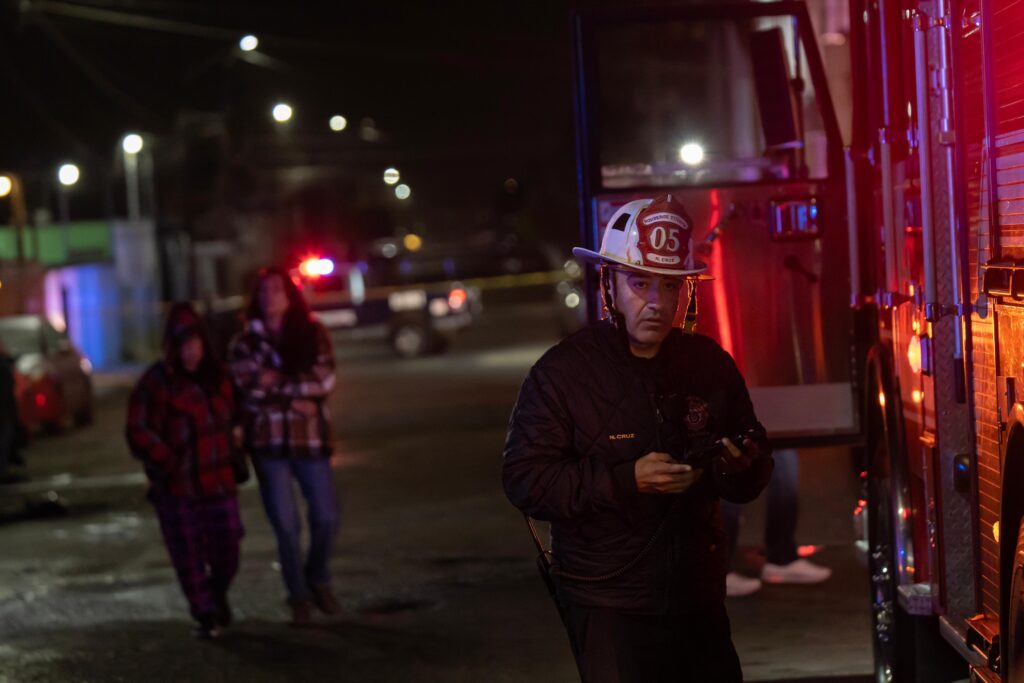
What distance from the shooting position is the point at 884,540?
6.25m

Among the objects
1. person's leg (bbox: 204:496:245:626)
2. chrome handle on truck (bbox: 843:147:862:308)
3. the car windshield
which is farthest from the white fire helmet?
the car windshield

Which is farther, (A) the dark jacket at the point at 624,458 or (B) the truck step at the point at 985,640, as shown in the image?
(B) the truck step at the point at 985,640

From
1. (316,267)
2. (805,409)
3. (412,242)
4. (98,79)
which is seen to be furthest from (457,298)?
(805,409)

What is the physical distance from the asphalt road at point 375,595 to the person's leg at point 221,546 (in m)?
0.20

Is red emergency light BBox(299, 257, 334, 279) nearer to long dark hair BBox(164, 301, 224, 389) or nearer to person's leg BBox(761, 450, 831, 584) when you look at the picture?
long dark hair BBox(164, 301, 224, 389)

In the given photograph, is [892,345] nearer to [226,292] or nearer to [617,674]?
[617,674]

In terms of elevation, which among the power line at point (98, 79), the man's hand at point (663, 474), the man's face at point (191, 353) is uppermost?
the power line at point (98, 79)

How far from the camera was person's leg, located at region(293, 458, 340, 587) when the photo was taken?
878 centimetres

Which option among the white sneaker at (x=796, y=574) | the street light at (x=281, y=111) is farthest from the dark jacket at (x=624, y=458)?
the street light at (x=281, y=111)

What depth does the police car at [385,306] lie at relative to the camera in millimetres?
30375

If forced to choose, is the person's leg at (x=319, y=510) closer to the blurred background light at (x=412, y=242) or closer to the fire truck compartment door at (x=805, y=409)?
the fire truck compartment door at (x=805, y=409)

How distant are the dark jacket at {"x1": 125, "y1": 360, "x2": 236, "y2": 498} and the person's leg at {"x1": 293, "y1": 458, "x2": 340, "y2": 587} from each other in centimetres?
42

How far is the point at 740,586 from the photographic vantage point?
8906 millimetres

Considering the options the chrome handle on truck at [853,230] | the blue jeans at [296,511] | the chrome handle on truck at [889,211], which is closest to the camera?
the chrome handle on truck at [889,211]
